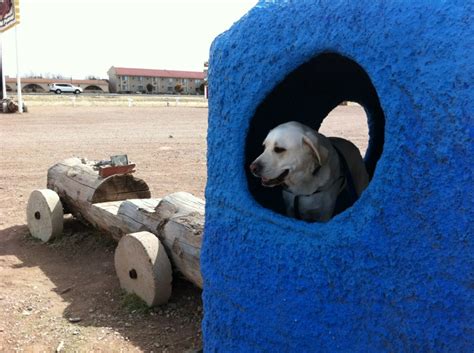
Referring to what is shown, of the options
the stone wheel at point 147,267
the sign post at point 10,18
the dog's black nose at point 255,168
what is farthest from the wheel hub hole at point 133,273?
the sign post at point 10,18

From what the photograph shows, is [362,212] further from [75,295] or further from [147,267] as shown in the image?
[75,295]

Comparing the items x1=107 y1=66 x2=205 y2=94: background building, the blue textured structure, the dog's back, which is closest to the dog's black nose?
the blue textured structure

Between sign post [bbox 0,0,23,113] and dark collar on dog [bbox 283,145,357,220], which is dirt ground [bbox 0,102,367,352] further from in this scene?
sign post [bbox 0,0,23,113]

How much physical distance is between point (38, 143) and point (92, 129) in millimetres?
4267

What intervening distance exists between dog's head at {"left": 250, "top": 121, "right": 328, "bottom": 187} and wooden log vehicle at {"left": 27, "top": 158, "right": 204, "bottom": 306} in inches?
47.0

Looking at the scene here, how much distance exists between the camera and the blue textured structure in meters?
1.85

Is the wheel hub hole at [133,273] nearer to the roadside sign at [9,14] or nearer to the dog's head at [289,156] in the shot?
the dog's head at [289,156]

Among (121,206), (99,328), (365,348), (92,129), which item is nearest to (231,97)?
(365,348)

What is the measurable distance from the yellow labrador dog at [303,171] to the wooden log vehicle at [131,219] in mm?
1161

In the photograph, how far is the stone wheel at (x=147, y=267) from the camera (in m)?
4.13

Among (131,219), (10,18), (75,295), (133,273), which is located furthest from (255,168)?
(10,18)

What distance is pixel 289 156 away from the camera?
3141 millimetres

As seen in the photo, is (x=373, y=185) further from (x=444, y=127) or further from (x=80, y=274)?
(x=80, y=274)

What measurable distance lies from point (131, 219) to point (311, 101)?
219 cm
